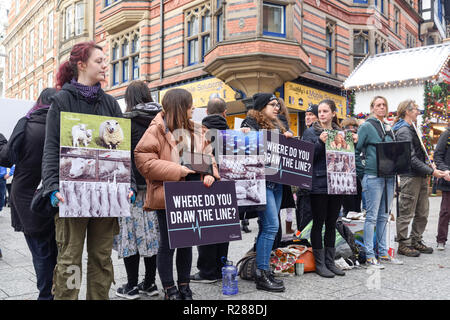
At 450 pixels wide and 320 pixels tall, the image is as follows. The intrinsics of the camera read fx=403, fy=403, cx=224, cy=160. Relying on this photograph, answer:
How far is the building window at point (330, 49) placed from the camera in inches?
627

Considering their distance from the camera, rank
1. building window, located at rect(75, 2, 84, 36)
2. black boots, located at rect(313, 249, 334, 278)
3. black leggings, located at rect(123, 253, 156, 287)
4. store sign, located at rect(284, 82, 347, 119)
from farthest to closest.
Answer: building window, located at rect(75, 2, 84, 36)
store sign, located at rect(284, 82, 347, 119)
black boots, located at rect(313, 249, 334, 278)
black leggings, located at rect(123, 253, 156, 287)

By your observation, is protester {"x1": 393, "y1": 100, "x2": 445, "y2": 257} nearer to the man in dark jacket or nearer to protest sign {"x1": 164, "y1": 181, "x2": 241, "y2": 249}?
the man in dark jacket

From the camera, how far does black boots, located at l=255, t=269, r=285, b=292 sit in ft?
12.8

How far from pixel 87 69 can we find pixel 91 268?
1.39m

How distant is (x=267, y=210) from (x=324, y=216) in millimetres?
876

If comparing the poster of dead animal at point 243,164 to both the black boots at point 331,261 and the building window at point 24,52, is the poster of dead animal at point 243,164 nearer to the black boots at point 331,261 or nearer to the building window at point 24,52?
the black boots at point 331,261

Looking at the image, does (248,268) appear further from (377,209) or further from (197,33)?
(197,33)

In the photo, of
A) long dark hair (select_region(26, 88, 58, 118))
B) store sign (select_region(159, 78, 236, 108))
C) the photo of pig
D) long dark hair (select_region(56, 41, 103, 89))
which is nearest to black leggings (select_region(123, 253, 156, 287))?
the photo of pig

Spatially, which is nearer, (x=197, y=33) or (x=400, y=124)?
(x=400, y=124)

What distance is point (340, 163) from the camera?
4723 mm

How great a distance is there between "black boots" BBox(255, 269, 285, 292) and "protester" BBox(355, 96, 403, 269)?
5.23ft

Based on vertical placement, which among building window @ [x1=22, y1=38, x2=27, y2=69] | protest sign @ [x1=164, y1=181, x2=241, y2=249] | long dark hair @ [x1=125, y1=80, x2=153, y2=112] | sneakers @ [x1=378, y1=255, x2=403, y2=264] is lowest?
sneakers @ [x1=378, y1=255, x2=403, y2=264]

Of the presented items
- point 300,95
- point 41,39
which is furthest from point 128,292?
point 41,39
